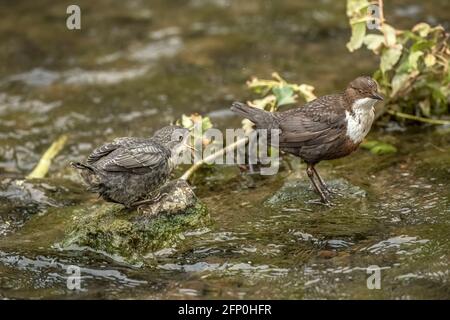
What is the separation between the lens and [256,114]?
662cm

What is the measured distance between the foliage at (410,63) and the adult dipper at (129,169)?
2475mm

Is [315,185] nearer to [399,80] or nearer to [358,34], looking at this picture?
[358,34]

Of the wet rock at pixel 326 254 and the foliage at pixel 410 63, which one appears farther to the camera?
the foliage at pixel 410 63

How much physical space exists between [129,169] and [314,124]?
1617 mm

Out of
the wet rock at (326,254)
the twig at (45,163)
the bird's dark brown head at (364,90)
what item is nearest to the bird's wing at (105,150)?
the wet rock at (326,254)

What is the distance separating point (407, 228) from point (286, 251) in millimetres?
940

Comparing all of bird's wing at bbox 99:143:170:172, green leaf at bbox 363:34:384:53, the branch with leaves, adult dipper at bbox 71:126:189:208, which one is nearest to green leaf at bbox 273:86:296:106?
the branch with leaves

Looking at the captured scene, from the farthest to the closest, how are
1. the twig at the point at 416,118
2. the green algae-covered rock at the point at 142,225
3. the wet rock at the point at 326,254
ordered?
the twig at the point at 416,118 → the green algae-covered rock at the point at 142,225 → the wet rock at the point at 326,254

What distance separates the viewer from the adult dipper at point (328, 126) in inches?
250

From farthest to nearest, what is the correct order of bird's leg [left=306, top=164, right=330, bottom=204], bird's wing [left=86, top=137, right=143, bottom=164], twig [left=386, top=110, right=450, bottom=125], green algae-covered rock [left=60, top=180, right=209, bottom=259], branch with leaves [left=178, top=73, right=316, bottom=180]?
twig [left=386, top=110, right=450, bottom=125] < branch with leaves [left=178, top=73, right=316, bottom=180] < bird's leg [left=306, top=164, right=330, bottom=204] < bird's wing [left=86, top=137, right=143, bottom=164] < green algae-covered rock [left=60, top=180, right=209, bottom=259]

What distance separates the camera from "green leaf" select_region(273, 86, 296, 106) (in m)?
7.38

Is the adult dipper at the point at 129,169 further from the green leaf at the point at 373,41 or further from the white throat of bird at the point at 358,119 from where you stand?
the green leaf at the point at 373,41

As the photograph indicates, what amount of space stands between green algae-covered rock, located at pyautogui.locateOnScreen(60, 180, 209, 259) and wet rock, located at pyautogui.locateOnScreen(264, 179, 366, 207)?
72 cm

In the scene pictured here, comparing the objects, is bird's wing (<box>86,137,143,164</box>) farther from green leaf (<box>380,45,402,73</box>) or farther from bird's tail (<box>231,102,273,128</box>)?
green leaf (<box>380,45,402,73</box>)
